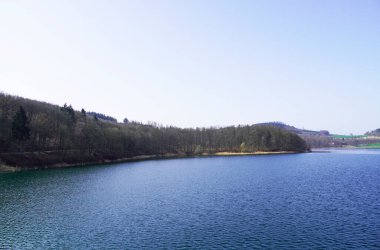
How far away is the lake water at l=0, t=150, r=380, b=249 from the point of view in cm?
3400

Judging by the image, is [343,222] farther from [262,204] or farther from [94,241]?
[94,241]

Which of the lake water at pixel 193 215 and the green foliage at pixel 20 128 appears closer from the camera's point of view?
the lake water at pixel 193 215

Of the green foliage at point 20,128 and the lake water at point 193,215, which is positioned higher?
the green foliage at point 20,128

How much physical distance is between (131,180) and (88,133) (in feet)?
242

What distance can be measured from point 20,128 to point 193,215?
300 ft

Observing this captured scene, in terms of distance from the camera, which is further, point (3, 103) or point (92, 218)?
point (3, 103)

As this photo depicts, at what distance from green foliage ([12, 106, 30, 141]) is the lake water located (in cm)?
4257

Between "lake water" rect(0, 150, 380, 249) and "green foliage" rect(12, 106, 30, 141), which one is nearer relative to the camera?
"lake water" rect(0, 150, 380, 249)

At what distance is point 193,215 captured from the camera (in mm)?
44875

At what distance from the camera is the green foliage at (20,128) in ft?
362

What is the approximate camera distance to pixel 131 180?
84188 millimetres

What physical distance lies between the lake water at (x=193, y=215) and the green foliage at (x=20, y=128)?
4257cm

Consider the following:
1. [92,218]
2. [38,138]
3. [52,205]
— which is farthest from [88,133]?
[92,218]

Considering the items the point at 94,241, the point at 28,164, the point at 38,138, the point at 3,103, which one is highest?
the point at 3,103
